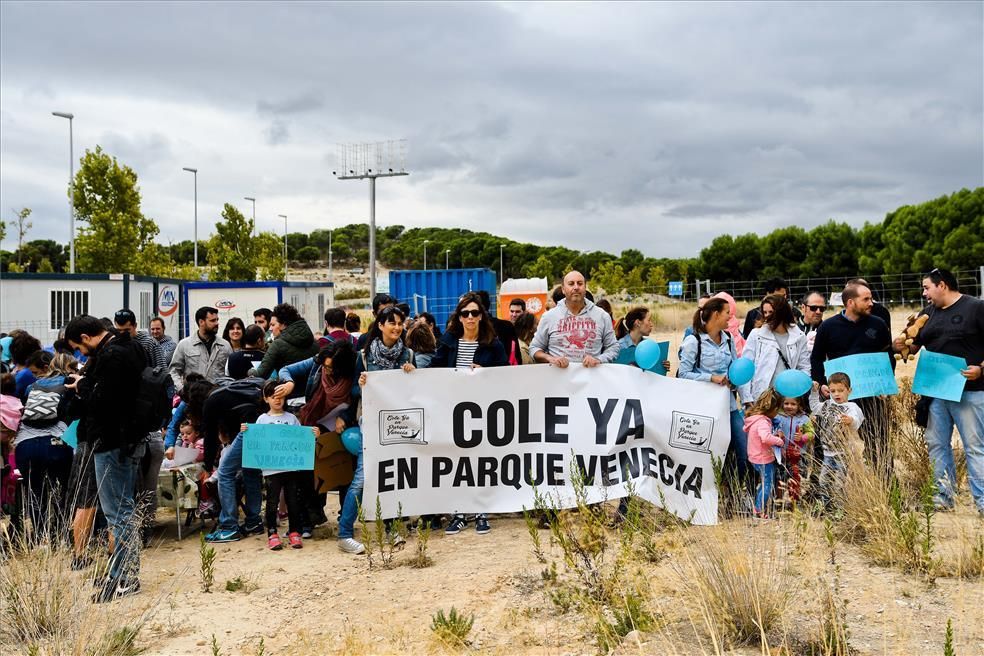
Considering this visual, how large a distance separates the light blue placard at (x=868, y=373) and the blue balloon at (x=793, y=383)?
368 millimetres

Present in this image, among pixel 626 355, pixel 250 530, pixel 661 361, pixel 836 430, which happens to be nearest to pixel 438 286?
pixel 626 355

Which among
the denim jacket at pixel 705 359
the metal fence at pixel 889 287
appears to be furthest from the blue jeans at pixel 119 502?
the metal fence at pixel 889 287

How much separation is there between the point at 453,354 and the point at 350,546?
5.85 ft

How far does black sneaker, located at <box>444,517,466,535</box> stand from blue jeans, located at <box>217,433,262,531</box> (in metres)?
1.70

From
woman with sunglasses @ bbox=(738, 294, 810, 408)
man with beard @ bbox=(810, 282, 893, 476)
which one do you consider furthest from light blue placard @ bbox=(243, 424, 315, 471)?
man with beard @ bbox=(810, 282, 893, 476)

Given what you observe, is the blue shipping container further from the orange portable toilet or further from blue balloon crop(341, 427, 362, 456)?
blue balloon crop(341, 427, 362, 456)

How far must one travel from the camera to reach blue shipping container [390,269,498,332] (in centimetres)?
2416

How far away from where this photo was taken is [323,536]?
752 cm

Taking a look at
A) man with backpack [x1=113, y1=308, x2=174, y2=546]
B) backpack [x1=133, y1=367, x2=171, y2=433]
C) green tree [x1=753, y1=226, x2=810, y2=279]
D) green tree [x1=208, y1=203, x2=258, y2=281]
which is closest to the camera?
backpack [x1=133, y1=367, x2=171, y2=433]

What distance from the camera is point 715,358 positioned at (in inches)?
272

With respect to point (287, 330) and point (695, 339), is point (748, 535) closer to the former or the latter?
point (695, 339)

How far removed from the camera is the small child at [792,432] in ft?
22.9

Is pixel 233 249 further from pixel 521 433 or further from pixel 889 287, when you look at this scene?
pixel 521 433

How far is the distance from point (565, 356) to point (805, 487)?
7.27ft
